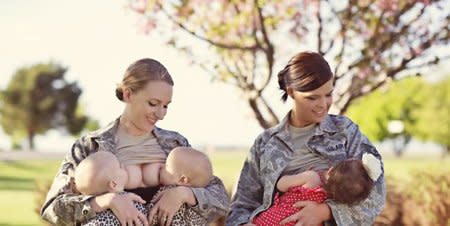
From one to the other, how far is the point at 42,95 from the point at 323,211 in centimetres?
5652

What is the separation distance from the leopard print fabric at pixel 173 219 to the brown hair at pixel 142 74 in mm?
468

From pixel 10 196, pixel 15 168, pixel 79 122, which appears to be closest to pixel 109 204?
pixel 10 196

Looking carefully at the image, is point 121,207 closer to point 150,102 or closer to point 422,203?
point 150,102

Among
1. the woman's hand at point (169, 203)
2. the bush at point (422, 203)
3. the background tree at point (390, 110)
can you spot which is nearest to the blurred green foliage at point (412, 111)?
the background tree at point (390, 110)

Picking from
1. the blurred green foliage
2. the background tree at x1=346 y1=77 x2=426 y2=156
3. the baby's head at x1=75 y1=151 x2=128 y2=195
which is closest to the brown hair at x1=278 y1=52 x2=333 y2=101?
the baby's head at x1=75 y1=151 x2=128 y2=195

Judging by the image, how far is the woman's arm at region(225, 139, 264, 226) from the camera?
4176 mm

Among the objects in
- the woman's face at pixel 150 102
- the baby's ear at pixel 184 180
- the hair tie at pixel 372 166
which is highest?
the woman's face at pixel 150 102

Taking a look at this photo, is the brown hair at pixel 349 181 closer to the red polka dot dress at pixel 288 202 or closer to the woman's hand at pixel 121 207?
the red polka dot dress at pixel 288 202

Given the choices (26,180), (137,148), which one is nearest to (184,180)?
(137,148)

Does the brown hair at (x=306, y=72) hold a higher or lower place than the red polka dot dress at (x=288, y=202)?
higher

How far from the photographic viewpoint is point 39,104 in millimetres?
57844

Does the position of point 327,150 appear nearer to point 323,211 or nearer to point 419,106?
point 323,211

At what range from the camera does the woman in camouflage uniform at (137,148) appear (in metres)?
3.50

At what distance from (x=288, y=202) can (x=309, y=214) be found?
12 cm
